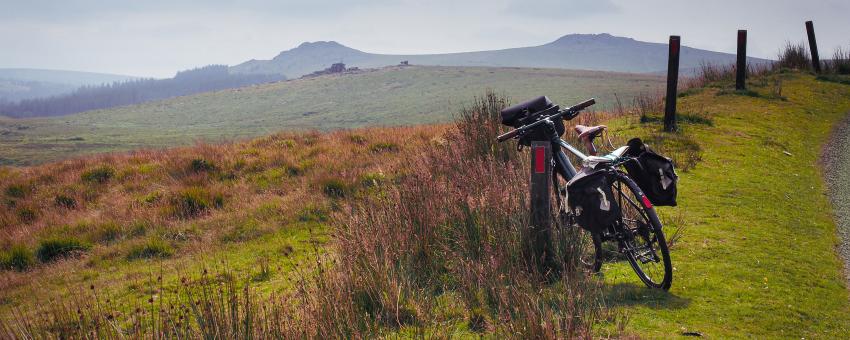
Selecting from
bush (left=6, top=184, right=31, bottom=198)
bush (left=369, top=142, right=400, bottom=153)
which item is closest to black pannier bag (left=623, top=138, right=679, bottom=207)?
bush (left=369, top=142, right=400, bottom=153)

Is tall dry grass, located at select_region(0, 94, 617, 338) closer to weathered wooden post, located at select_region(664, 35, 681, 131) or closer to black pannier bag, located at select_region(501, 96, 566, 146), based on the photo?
black pannier bag, located at select_region(501, 96, 566, 146)

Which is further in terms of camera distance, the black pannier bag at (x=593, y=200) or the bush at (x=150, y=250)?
the bush at (x=150, y=250)

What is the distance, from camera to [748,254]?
5449 millimetres

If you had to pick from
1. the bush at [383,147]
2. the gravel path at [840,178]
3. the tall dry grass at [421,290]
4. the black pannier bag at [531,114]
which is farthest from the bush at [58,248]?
the gravel path at [840,178]

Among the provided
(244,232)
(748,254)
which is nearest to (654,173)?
(748,254)

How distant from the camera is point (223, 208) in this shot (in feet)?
36.9

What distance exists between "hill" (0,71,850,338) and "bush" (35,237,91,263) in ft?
0.09

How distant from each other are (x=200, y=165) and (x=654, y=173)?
12962mm

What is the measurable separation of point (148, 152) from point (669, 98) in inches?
619

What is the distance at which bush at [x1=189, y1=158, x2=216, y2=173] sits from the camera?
47.4 ft

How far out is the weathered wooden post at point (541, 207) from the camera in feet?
14.1

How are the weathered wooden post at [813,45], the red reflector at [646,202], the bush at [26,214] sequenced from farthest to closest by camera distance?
the weathered wooden post at [813,45], the bush at [26,214], the red reflector at [646,202]

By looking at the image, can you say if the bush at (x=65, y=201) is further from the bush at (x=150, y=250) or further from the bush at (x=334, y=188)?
the bush at (x=334, y=188)

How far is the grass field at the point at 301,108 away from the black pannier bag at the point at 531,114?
84390mm
